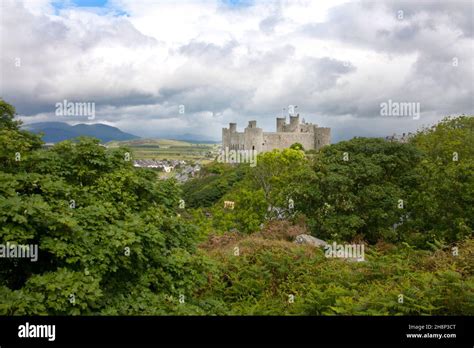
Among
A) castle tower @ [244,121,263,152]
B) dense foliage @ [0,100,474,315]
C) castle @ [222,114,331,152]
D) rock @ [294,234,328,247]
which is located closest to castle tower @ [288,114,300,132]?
castle @ [222,114,331,152]

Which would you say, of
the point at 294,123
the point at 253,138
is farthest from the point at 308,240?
the point at 294,123

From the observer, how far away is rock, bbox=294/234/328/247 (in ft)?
80.2

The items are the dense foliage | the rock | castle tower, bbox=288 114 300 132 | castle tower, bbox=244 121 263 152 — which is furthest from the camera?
castle tower, bbox=288 114 300 132

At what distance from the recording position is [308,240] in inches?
980

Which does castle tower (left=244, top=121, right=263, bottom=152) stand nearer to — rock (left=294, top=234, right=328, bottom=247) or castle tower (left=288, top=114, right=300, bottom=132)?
castle tower (left=288, top=114, right=300, bottom=132)

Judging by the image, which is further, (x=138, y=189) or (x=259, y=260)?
(x=259, y=260)

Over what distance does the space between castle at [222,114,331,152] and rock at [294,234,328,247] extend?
68.2 meters

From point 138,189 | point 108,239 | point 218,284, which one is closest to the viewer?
point 108,239
